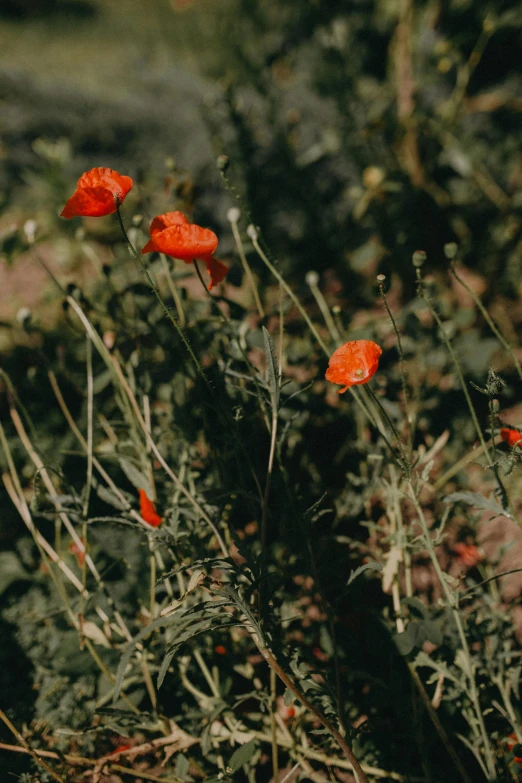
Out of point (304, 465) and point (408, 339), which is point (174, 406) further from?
point (408, 339)

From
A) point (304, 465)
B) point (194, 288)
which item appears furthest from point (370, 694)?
point (194, 288)

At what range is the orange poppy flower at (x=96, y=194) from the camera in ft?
2.42

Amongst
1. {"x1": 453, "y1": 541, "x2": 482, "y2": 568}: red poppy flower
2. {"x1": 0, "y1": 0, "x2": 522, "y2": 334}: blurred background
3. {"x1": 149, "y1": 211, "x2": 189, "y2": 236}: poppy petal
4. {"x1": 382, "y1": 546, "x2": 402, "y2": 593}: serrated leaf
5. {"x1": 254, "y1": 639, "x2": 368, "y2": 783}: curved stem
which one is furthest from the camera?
{"x1": 0, "y1": 0, "x2": 522, "y2": 334}: blurred background

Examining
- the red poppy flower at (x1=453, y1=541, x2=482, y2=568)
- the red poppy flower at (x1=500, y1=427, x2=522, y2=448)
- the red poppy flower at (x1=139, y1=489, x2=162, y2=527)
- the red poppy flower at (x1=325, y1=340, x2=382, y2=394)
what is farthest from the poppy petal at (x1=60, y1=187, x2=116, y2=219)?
the red poppy flower at (x1=453, y1=541, x2=482, y2=568)

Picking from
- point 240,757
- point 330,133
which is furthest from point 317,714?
point 330,133

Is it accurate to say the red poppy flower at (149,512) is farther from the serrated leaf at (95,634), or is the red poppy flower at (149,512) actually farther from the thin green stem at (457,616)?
the thin green stem at (457,616)

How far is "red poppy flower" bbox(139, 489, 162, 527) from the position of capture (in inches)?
38.8

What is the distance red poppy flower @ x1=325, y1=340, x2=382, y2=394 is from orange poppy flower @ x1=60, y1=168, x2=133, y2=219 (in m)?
0.39

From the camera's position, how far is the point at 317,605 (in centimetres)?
115

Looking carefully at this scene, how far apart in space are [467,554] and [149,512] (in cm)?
73

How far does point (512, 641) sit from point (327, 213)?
1528mm

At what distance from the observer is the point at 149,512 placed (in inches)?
38.9

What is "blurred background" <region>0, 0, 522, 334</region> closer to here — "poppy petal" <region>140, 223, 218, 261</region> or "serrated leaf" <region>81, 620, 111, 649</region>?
"poppy petal" <region>140, 223, 218, 261</region>

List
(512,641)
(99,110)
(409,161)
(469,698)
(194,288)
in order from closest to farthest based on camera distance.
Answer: (469,698), (512,641), (409,161), (194,288), (99,110)
